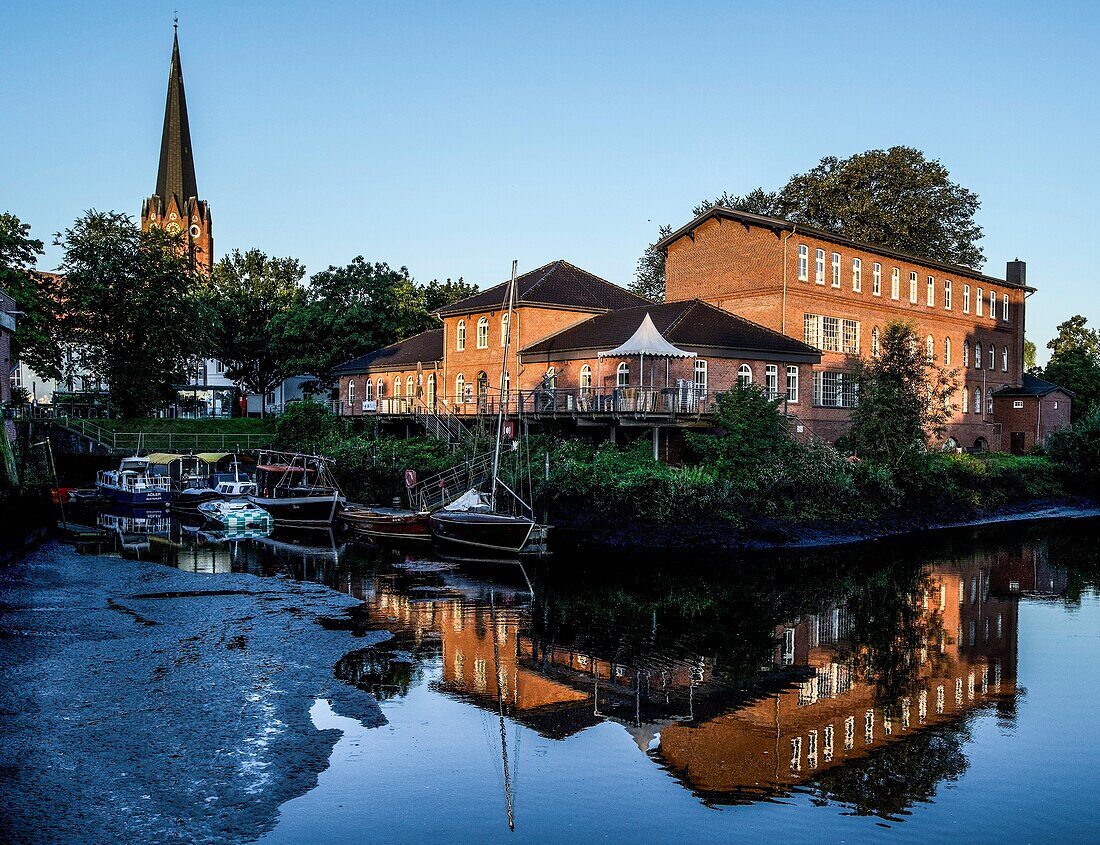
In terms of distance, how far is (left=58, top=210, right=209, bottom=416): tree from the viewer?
55969 mm

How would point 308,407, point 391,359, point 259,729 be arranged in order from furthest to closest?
point 391,359
point 308,407
point 259,729

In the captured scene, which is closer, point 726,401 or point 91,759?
point 91,759

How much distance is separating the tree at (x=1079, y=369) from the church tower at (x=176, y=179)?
70730 millimetres

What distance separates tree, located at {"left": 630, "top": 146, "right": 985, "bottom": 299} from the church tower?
46.2 m

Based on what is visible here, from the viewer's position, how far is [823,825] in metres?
11.2

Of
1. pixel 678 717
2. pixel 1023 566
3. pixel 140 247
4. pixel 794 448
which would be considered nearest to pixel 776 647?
pixel 678 717

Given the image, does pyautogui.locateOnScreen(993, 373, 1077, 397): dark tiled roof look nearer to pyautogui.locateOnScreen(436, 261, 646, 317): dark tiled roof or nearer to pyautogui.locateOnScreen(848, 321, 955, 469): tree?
pyautogui.locateOnScreen(848, 321, 955, 469): tree

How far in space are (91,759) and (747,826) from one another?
801 centimetres

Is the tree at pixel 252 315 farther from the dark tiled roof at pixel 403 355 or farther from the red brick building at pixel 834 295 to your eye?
the red brick building at pixel 834 295

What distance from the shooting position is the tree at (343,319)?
66125mm

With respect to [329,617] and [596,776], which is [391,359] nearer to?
[329,617]

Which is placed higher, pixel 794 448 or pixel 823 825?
pixel 794 448

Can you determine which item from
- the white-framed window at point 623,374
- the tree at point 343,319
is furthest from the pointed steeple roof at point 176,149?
the white-framed window at point 623,374

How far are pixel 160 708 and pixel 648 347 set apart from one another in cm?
2832
